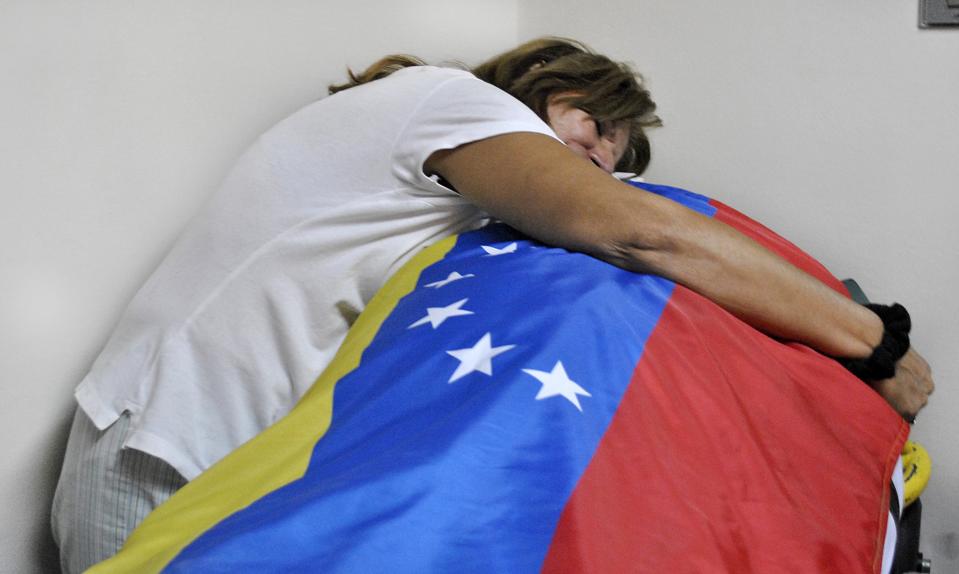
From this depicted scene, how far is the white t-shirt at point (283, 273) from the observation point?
111cm

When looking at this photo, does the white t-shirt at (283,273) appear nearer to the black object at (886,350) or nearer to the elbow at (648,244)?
the elbow at (648,244)

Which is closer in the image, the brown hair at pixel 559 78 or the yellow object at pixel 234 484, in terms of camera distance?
the yellow object at pixel 234 484

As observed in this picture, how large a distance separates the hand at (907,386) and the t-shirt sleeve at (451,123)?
55cm

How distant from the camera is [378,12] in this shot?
1.62 metres

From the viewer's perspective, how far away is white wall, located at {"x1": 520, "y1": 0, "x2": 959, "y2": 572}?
1510 mm

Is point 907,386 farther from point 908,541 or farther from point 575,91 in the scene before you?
point 575,91

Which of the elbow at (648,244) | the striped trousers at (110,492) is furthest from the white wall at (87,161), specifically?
the elbow at (648,244)

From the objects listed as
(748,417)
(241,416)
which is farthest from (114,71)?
(748,417)

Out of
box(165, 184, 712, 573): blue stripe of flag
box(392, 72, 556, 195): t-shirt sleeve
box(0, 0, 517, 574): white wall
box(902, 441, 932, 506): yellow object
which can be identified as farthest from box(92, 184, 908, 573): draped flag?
box(0, 0, 517, 574): white wall

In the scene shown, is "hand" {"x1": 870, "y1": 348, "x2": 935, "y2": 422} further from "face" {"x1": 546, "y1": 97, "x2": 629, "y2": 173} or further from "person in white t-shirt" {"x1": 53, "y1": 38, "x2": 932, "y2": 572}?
"face" {"x1": 546, "y1": 97, "x2": 629, "y2": 173}

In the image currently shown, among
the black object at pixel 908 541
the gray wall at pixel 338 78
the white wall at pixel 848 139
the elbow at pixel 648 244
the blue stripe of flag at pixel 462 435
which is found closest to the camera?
the blue stripe of flag at pixel 462 435

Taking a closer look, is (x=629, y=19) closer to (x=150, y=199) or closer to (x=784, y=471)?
(x=150, y=199)

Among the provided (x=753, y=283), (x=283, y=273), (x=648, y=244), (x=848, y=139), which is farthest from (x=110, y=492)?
(x=848, y=139)

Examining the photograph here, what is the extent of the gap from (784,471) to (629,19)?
1077 mm
